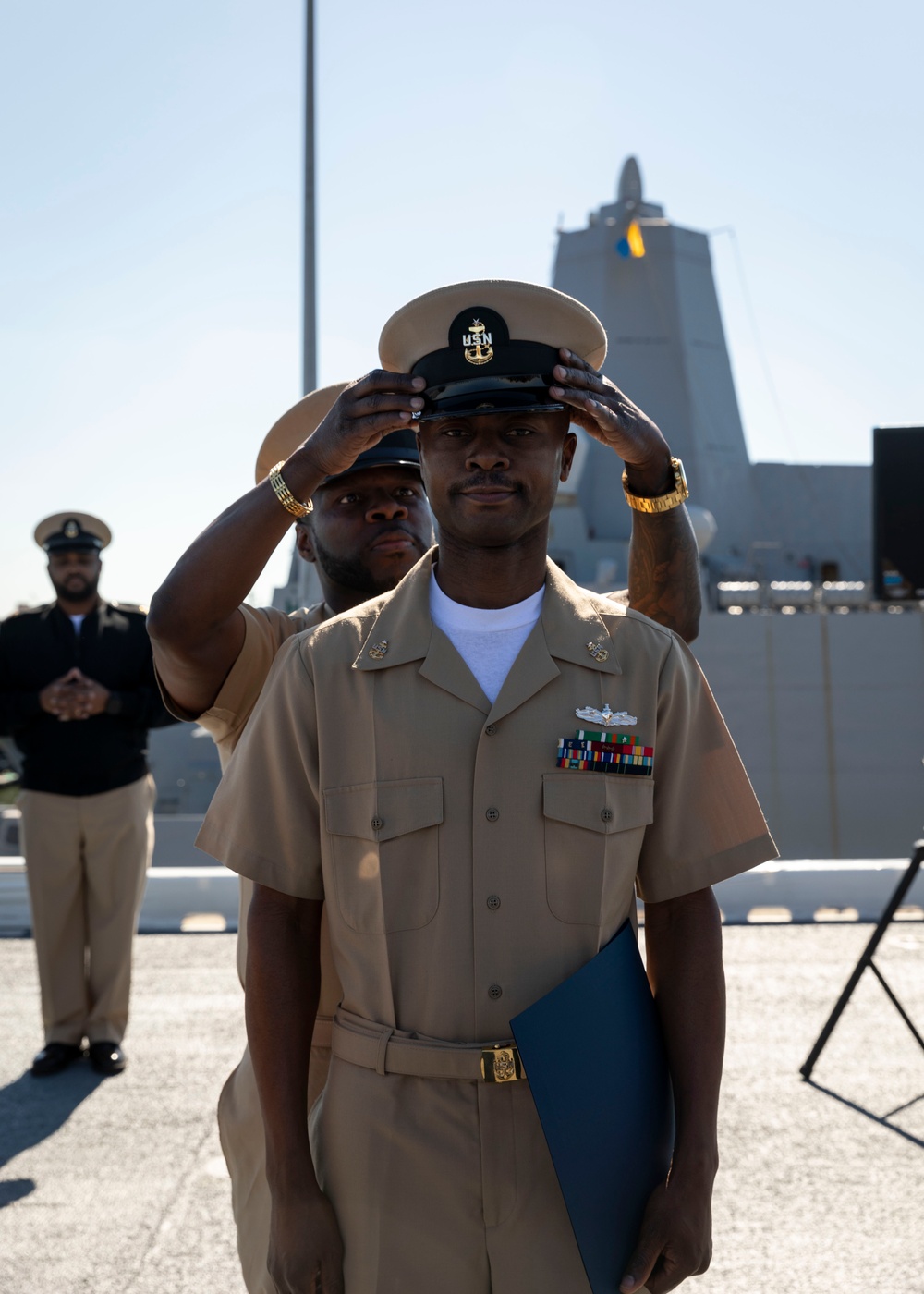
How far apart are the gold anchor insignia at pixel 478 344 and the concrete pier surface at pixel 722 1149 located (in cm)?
246

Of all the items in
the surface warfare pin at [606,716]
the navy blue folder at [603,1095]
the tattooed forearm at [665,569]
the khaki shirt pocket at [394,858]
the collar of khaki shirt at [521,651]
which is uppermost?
the tattooed forearm at [665,569]

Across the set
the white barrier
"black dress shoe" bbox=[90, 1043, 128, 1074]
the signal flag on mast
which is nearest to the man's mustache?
"black dress shoe" bbox=[90, 1043, 128, 1074]

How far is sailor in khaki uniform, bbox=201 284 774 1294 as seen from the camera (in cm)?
140

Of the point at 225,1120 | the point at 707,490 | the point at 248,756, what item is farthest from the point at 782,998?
the point at 707,490

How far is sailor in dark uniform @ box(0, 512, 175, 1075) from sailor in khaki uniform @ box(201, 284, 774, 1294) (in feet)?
12.4

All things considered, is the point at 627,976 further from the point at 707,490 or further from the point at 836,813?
the point at 707,490

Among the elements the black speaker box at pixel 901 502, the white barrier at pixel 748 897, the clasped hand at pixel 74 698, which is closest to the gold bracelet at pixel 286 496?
the clasped hand at pixel 74 698

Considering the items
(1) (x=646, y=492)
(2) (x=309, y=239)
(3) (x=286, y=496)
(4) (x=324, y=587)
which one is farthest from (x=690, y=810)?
(2) (x=309, y=239)

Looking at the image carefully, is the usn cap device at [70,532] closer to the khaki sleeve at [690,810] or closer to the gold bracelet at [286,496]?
the gold bracelet at [286,496]

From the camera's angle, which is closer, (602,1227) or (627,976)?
(602,1227)

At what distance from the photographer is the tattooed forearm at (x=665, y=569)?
187cm

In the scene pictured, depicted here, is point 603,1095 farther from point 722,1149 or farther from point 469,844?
point 722,1149

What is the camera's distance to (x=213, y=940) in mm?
7090

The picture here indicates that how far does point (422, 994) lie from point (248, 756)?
0.39 m
